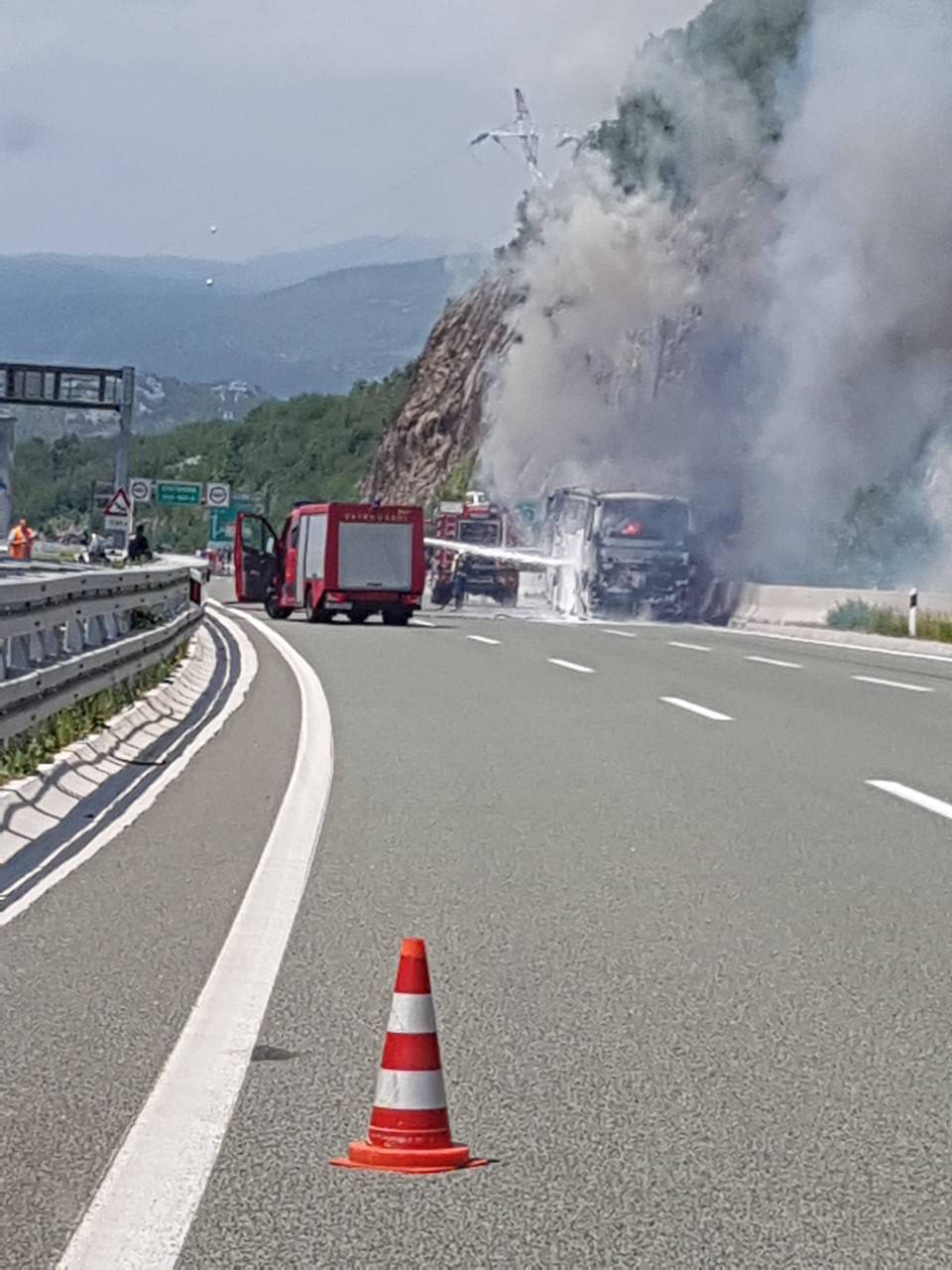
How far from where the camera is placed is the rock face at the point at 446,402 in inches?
4011

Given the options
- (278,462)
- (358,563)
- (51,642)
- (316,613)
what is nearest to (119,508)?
(316,613)

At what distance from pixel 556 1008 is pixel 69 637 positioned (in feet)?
26.1

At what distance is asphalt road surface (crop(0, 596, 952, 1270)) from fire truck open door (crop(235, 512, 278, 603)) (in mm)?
33473

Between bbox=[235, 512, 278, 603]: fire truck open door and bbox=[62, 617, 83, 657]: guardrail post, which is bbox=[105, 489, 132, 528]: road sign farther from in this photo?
bbox=[62, 617, 83, 657]: guardrail post

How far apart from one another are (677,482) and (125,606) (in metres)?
49.0

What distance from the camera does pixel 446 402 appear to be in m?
105

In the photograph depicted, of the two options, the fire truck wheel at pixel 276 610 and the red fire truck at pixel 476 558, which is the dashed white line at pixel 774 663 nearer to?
the fire truck wheel at pixel 276 610

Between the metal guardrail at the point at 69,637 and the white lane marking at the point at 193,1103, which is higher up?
the metal guardrail at the point at 69,637

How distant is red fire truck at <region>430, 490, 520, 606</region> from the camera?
60844 mm

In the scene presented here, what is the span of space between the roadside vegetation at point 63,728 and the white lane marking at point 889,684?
8.17 m

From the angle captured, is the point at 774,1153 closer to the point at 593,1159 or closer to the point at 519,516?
the point at 593,1159

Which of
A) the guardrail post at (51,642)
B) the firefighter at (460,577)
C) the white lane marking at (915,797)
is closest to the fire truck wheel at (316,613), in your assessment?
the firefighter at (460,577)

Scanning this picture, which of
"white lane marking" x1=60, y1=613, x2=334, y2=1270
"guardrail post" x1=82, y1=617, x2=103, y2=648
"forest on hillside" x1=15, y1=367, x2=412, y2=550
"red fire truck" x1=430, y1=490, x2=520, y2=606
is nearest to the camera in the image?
"white lane marking" x1=60, y1=613, x2=334, y2=1270

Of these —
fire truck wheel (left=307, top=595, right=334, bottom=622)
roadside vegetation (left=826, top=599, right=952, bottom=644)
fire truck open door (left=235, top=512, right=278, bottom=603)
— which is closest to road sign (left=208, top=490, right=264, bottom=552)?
fire truck open door (left=235, top=512, right=278, bottom=603)
